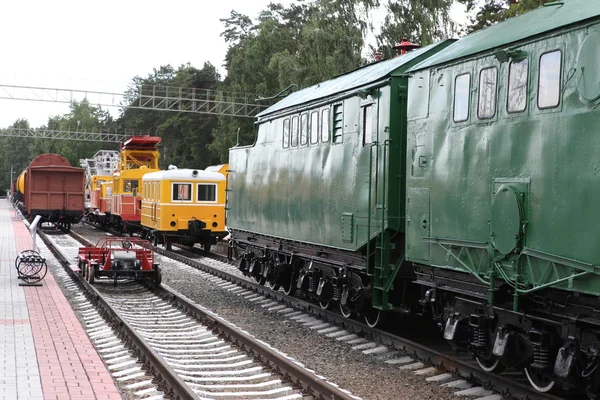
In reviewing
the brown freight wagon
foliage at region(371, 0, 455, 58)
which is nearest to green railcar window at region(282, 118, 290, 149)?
foliage at region(371, 0, 455, 58)

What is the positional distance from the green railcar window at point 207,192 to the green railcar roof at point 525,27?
63.7 feet

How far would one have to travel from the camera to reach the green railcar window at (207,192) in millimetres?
29172

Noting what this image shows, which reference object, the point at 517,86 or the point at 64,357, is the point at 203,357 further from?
the point at 517,86

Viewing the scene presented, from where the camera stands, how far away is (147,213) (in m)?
32.1

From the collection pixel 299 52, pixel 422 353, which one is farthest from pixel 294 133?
pixel 299 52

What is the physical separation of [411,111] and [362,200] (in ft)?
6.21

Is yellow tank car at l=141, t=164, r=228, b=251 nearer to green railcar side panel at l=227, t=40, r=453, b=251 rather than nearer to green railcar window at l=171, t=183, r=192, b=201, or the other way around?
green railcar window at l=171, t=183, r=192, b=201

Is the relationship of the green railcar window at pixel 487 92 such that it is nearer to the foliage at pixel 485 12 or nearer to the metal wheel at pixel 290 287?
the metal wheel at pixel 290 287

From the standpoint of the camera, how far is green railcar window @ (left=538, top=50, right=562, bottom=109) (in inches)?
294

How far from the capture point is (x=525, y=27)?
324 inches

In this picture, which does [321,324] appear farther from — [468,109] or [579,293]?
[579,293]

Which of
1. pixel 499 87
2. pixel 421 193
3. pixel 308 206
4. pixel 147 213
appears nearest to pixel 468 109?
pixel 499 87

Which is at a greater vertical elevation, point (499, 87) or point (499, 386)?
point (499, 87)

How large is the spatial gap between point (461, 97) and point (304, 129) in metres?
5.83
